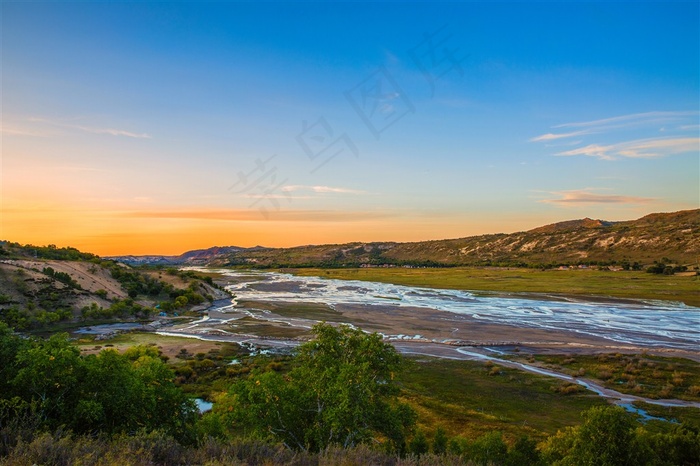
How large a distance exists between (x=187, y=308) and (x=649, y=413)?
286 ft

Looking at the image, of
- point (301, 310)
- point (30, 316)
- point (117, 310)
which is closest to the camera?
point (30, 316)

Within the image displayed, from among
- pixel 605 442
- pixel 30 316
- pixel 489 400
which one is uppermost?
pixel 605 442

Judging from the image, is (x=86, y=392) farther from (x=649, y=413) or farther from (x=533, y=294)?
(x=533, y=294)

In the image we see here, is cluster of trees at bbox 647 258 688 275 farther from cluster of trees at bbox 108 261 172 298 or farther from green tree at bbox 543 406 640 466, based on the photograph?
green tree at bbox 543 406 640 466

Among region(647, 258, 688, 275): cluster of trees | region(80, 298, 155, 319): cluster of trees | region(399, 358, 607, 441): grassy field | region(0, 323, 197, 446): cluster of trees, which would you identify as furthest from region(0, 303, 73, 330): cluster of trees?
region(647, 258, 688, 275): cluster of trees

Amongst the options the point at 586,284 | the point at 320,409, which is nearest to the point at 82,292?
the point at 320,409

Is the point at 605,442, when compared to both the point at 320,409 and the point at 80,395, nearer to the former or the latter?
the point at 320,409

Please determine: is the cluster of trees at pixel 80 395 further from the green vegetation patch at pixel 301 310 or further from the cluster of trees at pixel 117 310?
the cluster of trees at pixel 117 310

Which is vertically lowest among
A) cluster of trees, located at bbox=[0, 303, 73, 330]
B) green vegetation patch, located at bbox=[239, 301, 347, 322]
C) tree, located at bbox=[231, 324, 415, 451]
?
green vegetation patch, located at bbox=[239, 301, 347, 322]

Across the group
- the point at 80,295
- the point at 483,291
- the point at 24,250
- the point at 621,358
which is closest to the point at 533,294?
the point at 483,291

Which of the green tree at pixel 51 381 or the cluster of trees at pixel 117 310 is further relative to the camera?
the cluster of trees at pixel 117 310

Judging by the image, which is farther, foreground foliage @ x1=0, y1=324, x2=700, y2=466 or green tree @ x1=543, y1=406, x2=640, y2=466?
green tree @ x1=543, y1=406, x2=640, y2=466

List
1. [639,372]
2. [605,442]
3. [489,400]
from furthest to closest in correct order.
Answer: [639,372] < [489,400] < [605,442]

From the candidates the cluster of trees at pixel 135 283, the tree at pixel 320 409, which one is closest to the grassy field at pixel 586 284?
A: the cluster of trees at pixel 135 283
